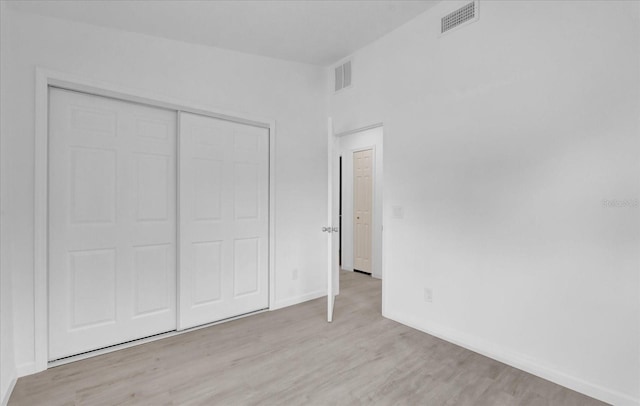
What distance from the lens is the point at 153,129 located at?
2.74 m

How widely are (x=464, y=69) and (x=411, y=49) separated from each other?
1.97 feet

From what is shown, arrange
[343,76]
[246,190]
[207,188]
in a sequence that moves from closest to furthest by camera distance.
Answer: [207,188] → [246,190] → [343,76]

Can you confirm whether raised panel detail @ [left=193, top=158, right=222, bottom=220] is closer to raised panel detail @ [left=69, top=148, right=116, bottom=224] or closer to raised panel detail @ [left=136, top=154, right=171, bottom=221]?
raised panel detail @ [left=136, top=154, right=171, bottom=221]

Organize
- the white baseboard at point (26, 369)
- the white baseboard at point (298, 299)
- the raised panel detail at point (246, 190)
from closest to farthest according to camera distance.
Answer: the white baseboard at point (26, 369), the raised panel detail at point (246, 190), the white baseboard at point (298, 299)

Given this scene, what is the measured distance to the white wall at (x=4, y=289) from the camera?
188cm

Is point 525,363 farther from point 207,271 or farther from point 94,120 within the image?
point 94,120

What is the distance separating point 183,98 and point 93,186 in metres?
1.06

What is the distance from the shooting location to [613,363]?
1.81 m

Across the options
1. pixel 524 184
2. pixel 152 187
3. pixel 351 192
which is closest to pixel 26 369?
pixel 152 187

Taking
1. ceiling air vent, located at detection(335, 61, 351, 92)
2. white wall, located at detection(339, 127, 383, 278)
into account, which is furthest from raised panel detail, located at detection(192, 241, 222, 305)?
white wall, located at detection(339, 127, 383, 278)

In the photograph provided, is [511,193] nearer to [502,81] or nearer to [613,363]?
[502,81]

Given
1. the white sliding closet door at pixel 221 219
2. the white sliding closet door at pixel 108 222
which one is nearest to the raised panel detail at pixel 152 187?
the white sliding closet door at pixel 108 222

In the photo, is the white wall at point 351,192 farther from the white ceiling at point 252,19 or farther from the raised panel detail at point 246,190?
the raised panel detail at point 246,190

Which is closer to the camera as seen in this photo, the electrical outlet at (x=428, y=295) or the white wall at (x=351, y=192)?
the electrical outlet at (x=428, y=295)
